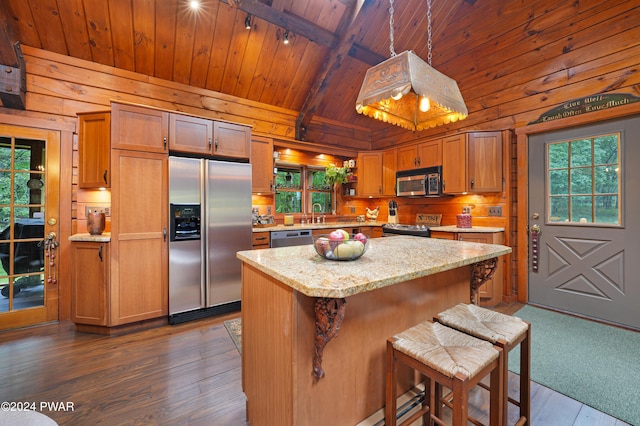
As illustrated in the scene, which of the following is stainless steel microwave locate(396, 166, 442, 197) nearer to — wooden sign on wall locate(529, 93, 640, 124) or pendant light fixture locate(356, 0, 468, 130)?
wooden sign on wall locate(529, 93, 640, 124)

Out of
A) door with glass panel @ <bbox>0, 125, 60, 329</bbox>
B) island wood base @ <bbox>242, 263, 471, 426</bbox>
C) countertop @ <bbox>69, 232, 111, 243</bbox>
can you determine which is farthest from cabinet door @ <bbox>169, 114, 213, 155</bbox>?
island wood base @ <bbox>242, 263, 471, 426</bbox>

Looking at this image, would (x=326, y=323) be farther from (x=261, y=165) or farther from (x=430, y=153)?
(x=430, y=153)

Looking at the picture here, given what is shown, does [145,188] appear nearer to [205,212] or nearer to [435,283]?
[205,212]

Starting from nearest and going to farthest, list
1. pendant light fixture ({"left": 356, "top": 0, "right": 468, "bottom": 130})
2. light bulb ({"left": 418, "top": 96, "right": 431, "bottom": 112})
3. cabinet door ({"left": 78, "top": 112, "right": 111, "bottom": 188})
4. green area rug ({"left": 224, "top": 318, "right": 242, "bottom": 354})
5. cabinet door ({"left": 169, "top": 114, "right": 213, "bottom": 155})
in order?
pendant light fixture ({"left": 356, "top": 0, "right": 468, "bottom": 130}) → light bulb ({"left": 418, "top": 96, "right": 431, "bottom": 112}) → green area rug ({"left": 224, "top": 318, "right": 242, "bottom": 354}) → cabinet door ({"left": 78, "top": 112, "right": 111, "bottom": 188}) → cabinet door ({"left": 169, "top": 114, "right": 213, "bottom": 155})

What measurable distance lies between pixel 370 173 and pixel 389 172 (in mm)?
345

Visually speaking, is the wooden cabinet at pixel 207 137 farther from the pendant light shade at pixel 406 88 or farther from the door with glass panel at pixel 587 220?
the door with glass panel at pixel 587 220

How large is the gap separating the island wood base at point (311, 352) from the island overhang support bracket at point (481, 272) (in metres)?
0.49

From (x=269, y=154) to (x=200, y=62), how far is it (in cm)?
146

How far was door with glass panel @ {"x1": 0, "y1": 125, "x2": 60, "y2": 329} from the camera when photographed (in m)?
2.72

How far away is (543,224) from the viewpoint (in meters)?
3.28

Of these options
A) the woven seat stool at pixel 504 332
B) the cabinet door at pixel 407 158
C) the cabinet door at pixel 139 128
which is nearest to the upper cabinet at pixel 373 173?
the cabinet door at pixel 407 158

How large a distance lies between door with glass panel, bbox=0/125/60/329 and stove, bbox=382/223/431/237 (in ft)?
13.9

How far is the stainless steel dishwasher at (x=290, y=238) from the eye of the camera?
3652 mm

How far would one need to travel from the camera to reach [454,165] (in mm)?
3812
